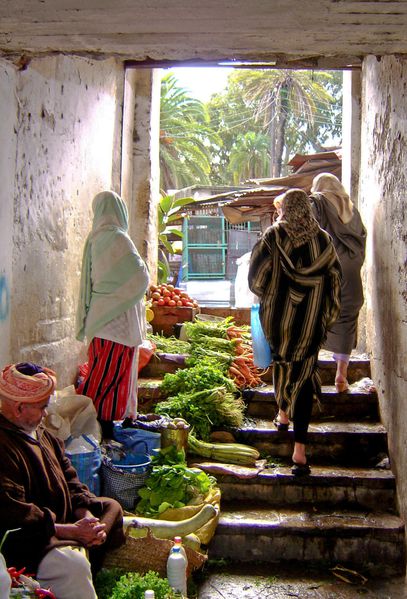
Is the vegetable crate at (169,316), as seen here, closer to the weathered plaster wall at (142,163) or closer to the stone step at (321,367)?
the stone step at (321,367)

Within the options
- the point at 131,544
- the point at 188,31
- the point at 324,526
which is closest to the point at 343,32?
the point at 188,31

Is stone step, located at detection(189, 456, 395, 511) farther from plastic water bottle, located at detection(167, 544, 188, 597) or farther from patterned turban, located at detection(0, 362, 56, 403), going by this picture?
patterned turban, located at detection(0, 362, 56, 403)

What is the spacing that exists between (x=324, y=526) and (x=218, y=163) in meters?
33.8

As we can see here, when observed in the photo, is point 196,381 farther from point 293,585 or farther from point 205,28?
point 205,28

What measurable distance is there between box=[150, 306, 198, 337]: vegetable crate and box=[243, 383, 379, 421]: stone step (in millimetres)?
2116

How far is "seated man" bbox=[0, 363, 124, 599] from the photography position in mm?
2902

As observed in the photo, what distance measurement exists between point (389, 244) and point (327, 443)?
1834mm

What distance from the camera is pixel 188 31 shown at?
9.37ft

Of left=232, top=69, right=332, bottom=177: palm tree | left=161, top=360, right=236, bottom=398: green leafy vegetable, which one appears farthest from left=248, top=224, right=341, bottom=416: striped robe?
left=232, top=69, right=332, bottom=177: palm tree

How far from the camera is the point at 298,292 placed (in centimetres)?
529

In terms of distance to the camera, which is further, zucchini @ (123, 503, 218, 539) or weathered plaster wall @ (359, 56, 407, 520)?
weathered plaster wall @ (359, 56, 407, 520)

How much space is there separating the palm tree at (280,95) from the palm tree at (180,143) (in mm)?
2737

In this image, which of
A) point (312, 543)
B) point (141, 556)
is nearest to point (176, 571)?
point (141, 556)

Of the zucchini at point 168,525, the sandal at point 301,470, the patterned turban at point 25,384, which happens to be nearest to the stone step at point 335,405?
the sandal at point 301,470
